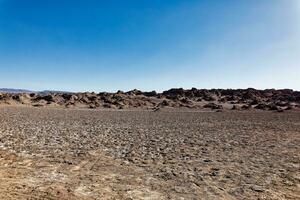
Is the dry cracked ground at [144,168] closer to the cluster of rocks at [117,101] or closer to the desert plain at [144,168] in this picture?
the desert plain at [144,168]

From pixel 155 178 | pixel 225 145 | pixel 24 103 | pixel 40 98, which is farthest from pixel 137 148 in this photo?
pixel 40 98

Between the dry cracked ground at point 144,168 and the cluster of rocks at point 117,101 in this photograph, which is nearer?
the dry cracked ground at point 144,168

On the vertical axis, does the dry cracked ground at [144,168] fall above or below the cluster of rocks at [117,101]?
below

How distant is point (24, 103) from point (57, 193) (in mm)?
54030

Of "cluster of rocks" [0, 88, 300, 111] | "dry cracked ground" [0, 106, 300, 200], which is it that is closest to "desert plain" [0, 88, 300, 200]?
"dry cracked ground" [0, 106, 300, 200]

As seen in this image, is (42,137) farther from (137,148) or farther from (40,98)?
(40,98)

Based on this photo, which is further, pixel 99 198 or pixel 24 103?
pixel 24 103

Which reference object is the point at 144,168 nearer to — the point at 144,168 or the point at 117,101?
the point at 144,168

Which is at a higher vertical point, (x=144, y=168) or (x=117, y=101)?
(x=117, y=101)

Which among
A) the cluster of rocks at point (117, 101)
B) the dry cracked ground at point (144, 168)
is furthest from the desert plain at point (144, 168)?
the cluster of rocks at point (117, 101)

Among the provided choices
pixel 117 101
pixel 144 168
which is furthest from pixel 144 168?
pixel 117 101

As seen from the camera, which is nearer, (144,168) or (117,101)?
(144,168)

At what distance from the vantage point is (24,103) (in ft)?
199

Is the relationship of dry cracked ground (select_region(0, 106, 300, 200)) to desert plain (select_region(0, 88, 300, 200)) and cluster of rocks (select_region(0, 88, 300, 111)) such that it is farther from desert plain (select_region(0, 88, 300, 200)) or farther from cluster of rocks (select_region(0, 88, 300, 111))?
cluster of rocks (select_region(0, 88, 300, 111))
